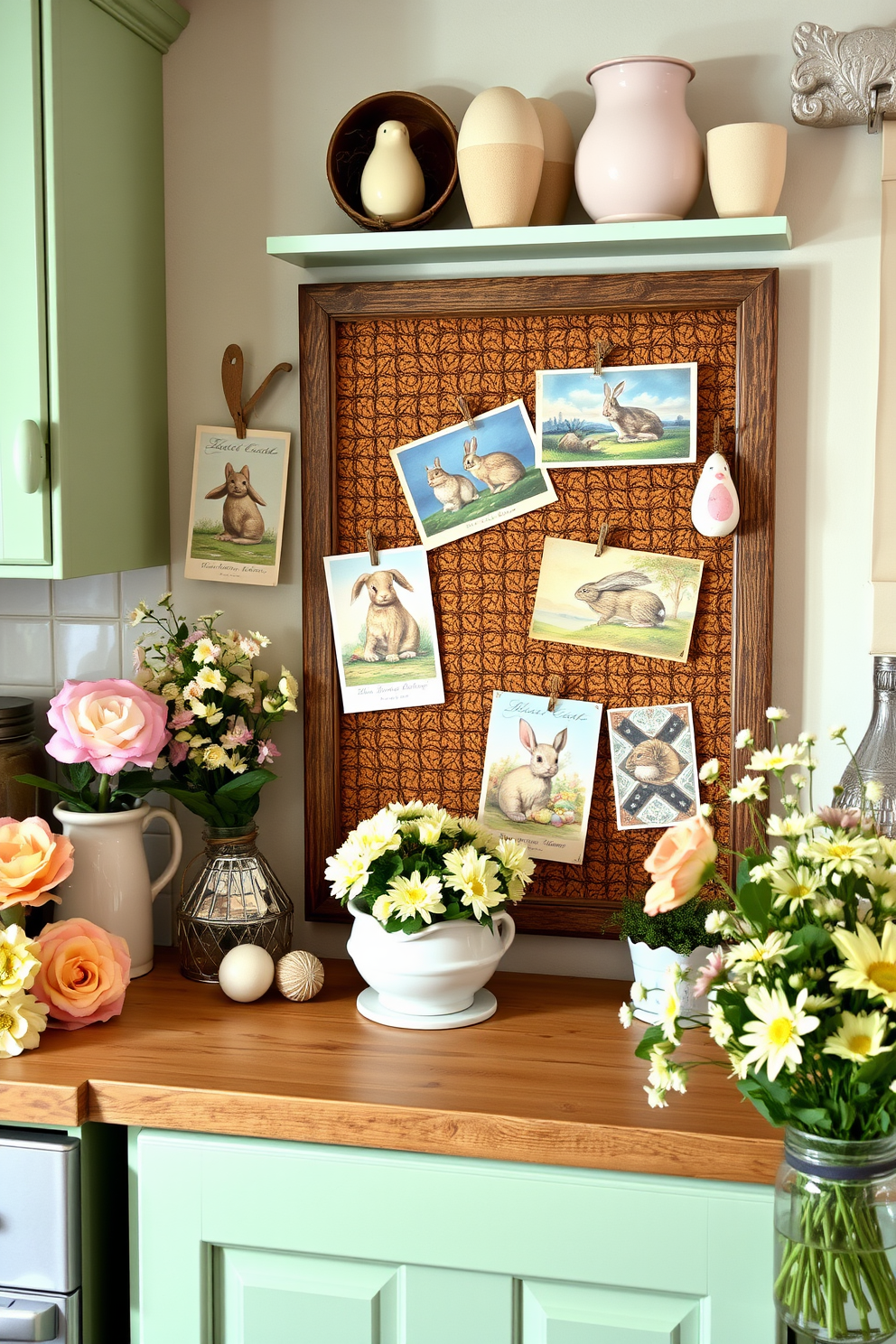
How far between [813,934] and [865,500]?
0.78m

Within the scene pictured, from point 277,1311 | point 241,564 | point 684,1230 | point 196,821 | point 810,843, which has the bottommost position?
point 277,1311

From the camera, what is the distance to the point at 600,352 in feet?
5.28

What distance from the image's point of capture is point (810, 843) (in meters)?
1.05

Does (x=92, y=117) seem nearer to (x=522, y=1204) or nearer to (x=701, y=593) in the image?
(x=701, y=593)

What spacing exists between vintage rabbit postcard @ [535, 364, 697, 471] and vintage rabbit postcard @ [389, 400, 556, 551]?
1.3 inches

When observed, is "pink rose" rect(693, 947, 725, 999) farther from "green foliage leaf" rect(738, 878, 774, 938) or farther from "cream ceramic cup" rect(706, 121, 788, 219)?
"cream ceramic cup" rect(706, 121, 788, 219)

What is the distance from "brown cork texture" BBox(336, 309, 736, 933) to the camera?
63.7 inches

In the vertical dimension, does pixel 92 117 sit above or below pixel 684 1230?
above

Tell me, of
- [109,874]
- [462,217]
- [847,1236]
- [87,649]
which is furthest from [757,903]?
[87,649]

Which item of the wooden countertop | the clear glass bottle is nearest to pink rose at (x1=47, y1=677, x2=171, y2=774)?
the wooden countertop

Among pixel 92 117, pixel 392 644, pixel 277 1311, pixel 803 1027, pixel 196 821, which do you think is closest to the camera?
pixel 803 1027

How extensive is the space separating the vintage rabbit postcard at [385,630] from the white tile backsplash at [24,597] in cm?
48

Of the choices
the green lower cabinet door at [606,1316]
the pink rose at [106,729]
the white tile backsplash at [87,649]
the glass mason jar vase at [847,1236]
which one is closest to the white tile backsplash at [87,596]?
the white tile backsplash at [87,649]

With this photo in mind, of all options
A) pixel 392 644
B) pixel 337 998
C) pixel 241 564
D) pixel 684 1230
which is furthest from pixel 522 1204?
pixel 241 564
